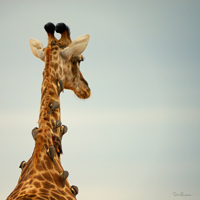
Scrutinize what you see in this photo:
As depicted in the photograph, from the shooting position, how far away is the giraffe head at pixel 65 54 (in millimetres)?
7039

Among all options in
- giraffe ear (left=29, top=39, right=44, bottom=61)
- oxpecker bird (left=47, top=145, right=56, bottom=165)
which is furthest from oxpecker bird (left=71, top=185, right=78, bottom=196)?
giraffe ear (left=29, top=39, right=44, bottom=61)

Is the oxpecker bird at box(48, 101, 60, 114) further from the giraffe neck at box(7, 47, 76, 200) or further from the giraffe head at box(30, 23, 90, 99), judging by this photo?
the giraffe head at box(30, 23, 90, 99)

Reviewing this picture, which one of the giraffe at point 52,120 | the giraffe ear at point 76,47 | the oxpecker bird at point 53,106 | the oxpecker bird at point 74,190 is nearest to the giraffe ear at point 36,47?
the giraffe at point 52,120

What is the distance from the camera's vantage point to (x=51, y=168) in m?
5.95

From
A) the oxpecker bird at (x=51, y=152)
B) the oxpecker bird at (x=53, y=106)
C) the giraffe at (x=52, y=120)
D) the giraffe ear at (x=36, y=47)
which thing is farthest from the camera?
the giraffe ear at (x=36, y=47)

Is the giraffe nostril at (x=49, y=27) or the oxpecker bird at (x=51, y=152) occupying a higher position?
the giraffe nostril at (x=49, y=27)

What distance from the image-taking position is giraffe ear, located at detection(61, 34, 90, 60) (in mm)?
7112

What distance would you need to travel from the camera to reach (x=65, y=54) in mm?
7125

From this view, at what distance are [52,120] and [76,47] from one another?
1657 millimetres

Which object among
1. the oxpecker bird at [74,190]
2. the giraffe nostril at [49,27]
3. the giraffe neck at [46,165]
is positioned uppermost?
the giraffe nostril at [49,27]

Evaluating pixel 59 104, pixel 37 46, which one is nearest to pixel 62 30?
pixel 37 46

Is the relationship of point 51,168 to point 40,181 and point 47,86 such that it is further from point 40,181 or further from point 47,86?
point 47,86

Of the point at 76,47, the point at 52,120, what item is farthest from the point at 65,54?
the point at 52,120

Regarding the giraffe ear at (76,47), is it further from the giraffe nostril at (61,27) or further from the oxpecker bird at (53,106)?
the oxpecker bird at (53,106)
